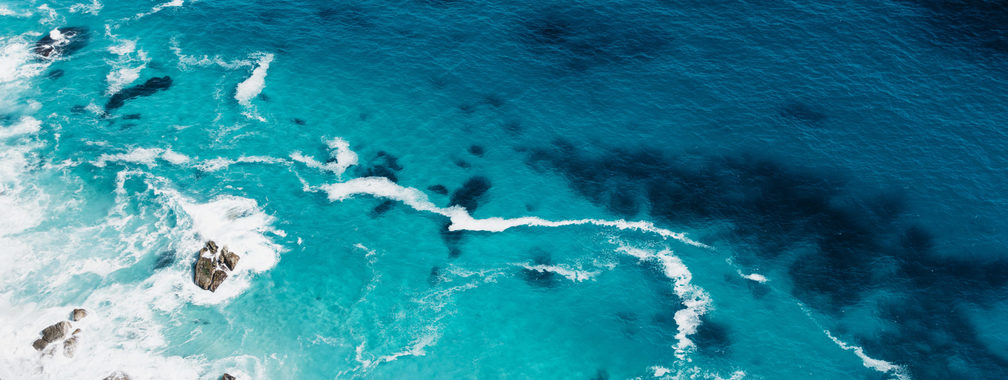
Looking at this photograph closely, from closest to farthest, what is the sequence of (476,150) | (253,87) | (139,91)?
(476,150), (139,91), (253,87)

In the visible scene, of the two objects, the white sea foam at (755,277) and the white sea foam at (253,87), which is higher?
the white sea foam at (253,87)

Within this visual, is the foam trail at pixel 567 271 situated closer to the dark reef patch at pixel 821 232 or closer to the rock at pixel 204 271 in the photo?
the dark reef patch at pixel 821 232

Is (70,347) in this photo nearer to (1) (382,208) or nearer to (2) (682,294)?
(1) (382,208)

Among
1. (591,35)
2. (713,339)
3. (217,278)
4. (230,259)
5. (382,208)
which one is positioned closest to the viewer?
(713,339)

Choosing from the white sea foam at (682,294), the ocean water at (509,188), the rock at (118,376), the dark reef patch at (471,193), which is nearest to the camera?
the rock at (118,376)

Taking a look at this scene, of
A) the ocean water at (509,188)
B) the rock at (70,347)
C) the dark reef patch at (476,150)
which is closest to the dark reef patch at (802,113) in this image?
the ocean water at (509,188)

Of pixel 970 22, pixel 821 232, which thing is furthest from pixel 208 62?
pixel 970 22

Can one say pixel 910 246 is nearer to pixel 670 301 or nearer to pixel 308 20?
pixel 670 301
